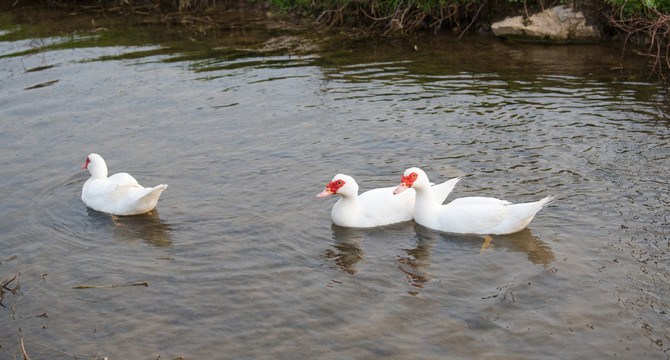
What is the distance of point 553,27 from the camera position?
48.6ft

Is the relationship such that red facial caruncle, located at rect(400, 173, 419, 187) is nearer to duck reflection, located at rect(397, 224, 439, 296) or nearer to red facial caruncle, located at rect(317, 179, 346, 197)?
duck reflection, located at rect(397, 224, 439, 296)

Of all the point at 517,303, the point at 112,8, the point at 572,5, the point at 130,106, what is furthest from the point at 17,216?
the point at 112,8

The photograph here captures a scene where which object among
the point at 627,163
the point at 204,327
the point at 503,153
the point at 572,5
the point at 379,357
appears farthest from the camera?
the point at 572,5

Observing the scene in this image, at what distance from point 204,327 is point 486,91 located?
7.63 metres

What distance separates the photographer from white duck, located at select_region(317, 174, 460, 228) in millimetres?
7664

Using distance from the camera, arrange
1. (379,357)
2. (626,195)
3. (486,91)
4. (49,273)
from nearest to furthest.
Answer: (379,357) < (49,273) < (626,195) < (486,91)

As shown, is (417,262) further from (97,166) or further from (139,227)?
(97,166)

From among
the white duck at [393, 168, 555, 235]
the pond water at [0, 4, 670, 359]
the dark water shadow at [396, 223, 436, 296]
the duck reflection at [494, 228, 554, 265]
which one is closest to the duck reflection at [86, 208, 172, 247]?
the pond water at [0, 4, 670, 359]

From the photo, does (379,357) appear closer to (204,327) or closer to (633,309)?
(204,327)

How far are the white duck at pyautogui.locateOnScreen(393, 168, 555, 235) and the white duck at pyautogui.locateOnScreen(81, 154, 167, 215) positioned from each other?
2.85 metres

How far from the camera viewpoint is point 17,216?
7980 mm

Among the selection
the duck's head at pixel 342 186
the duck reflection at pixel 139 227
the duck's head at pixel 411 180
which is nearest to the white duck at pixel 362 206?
the duck's head at pixel 342 186

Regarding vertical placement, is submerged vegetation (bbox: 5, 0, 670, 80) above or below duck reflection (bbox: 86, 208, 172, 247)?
above

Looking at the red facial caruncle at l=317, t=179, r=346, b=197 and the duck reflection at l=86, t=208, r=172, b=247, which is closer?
the duck reflection at l=86, t=208, r=172, b=247
